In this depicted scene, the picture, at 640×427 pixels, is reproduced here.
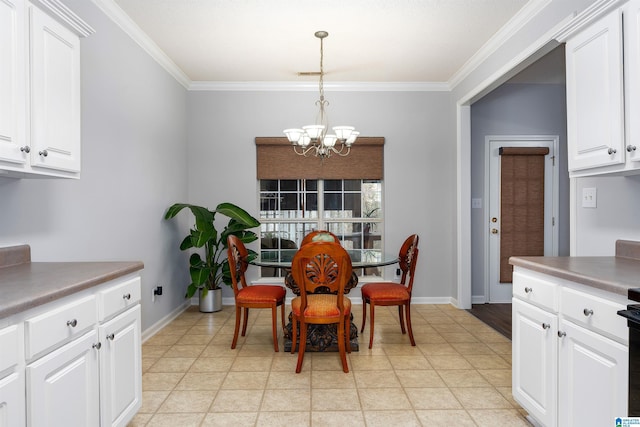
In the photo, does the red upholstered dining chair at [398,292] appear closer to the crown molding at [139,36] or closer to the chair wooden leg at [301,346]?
the chair wooden leg at [301,346]

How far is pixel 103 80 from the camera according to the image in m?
2.96

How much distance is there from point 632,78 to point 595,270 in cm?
87

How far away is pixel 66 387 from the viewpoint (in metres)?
1.48

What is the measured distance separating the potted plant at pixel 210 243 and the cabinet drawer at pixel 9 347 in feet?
9.08

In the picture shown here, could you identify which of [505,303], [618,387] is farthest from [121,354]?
[505,303]

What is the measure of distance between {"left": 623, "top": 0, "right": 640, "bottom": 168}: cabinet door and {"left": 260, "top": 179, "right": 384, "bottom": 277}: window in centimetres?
335

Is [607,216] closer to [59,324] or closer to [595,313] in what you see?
[595,313]

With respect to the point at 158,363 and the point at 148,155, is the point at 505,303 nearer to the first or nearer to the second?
the point at 158,363

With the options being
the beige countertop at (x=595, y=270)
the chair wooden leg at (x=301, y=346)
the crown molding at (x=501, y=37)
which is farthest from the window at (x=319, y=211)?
the beige countertop at (x=595, y=270)

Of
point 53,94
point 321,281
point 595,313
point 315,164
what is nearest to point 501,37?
point 315,164

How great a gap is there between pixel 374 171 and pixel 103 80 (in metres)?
3.07

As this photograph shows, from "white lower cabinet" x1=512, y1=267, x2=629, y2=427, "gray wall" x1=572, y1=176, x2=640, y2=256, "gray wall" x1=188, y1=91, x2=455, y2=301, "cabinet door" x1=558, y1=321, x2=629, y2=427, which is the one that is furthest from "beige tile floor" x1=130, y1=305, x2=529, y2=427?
"gray wall" x1=188, y1=91, x2=455, y2=301

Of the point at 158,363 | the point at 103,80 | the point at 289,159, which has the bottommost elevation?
the point at 158,363

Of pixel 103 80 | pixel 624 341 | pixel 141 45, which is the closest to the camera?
pixel 624 341
